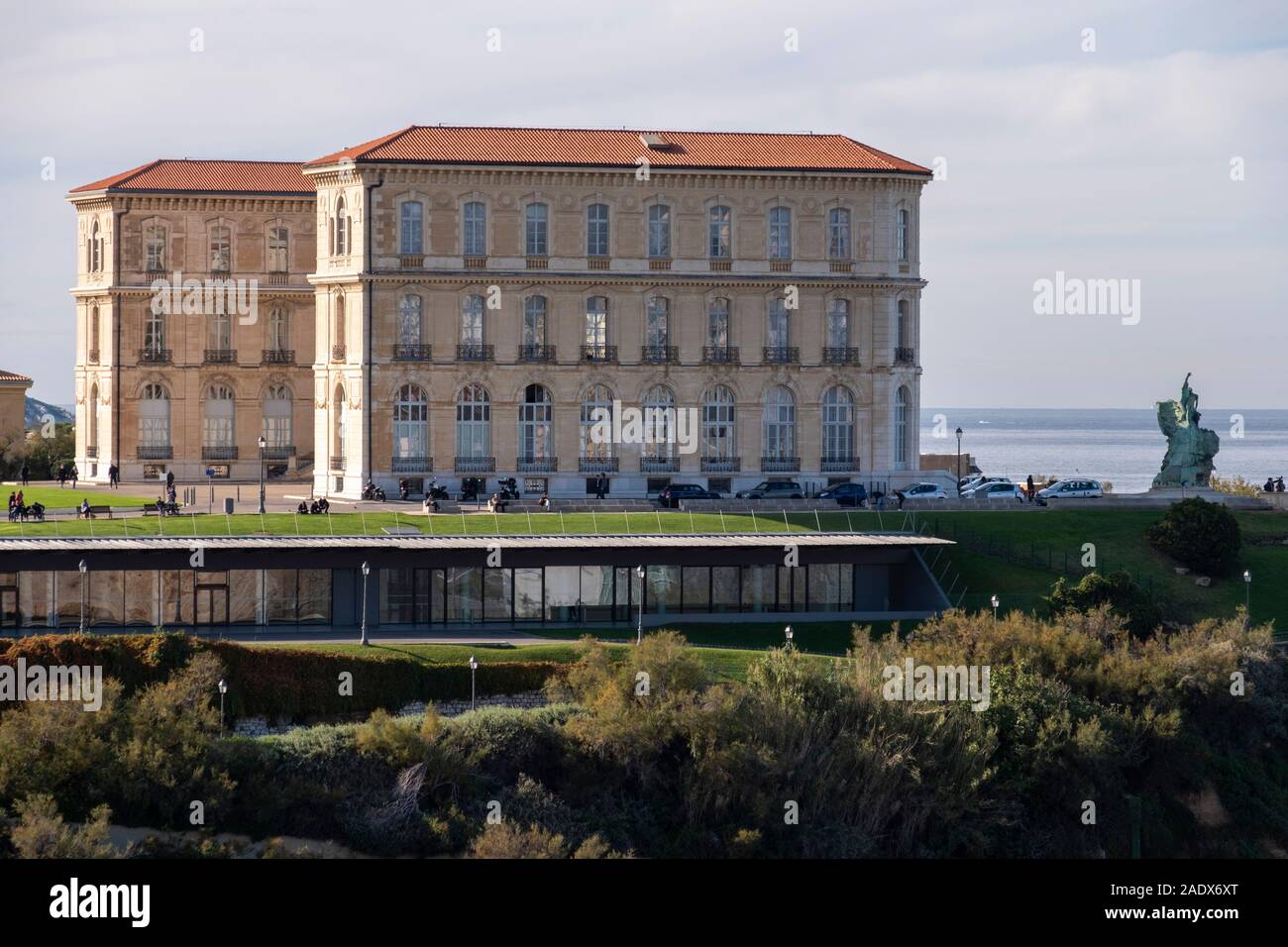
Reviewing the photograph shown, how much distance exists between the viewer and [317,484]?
84.9 m

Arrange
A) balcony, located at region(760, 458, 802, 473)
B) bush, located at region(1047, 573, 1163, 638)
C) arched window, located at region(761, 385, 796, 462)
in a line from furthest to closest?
arched window, located at region(761, 385, 796, 462)
balcony, located at region(760, 458, 802, 473)
bush, located at region(1047, 573, 1163, 638)

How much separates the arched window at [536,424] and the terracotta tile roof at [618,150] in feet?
31.3

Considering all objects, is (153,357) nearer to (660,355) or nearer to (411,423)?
(411,423)

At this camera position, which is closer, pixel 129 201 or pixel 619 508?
pixel 619 508

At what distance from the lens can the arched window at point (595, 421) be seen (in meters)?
84.3

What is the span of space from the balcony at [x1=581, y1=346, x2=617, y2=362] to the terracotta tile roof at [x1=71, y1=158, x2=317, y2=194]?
1823cm

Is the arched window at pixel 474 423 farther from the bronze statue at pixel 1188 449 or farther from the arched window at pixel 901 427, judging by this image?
the bronze statue at pixel 1188 449

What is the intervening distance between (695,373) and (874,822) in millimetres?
38895

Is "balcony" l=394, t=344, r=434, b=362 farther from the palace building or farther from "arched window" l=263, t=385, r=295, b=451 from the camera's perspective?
"arched window" l=263, t=385, r=295, b=451

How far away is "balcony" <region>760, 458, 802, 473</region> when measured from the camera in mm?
85500

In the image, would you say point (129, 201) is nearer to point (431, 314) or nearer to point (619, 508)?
point (431, 314)

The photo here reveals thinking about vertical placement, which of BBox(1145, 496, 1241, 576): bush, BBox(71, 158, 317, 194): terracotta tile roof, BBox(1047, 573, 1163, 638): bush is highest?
BBox(71, 158, 317, 194): terracotta tile roof

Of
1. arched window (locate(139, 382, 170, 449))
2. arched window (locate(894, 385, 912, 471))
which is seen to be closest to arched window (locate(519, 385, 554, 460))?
arched window (locate(894, 385, 912, 471))
